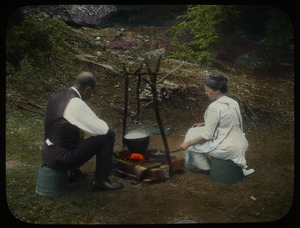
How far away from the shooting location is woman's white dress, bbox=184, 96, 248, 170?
20.6 ft

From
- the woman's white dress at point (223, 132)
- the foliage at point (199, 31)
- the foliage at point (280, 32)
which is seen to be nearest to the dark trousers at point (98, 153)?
the woman's white dress at point (223, 132)

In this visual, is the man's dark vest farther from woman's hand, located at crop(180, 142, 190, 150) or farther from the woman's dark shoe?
the woman's dark shoe

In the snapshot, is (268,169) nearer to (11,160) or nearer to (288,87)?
(288,87)

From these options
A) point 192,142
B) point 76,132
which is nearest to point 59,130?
point 76,132

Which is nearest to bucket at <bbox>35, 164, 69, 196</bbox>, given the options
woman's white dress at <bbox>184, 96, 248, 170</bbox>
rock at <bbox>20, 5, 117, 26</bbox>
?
woman's white dress at <bbox>184, 96, 248, 170</bbox>

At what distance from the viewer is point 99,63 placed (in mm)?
6551

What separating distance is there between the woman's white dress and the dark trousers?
1088 millimetres

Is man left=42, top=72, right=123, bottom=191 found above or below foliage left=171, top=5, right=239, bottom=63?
below

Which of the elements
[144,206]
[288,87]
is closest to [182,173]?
[144,206]

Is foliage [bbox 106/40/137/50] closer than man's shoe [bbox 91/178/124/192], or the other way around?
man's shoe [bbox 91/178/124/192]

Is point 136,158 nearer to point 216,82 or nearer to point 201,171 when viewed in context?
point 201,171

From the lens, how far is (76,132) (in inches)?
231

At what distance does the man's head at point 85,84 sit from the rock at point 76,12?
104 cm

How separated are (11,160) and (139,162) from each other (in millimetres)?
1690
